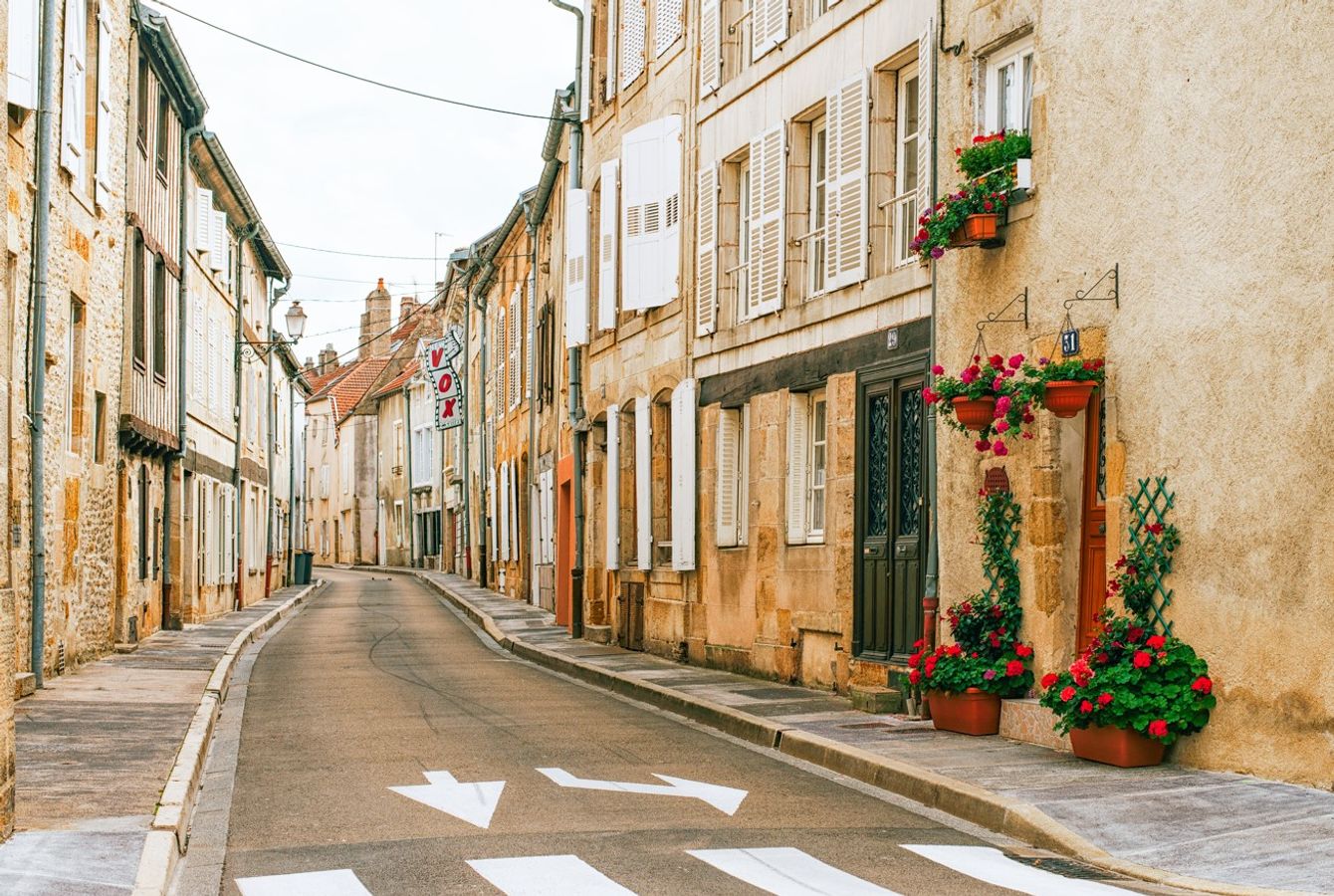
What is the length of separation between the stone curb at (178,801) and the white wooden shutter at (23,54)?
504cm

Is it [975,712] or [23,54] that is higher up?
[23,54]

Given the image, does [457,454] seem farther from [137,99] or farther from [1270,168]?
[1270,168]

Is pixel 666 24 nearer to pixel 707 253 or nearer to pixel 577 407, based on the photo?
pixel 707 253

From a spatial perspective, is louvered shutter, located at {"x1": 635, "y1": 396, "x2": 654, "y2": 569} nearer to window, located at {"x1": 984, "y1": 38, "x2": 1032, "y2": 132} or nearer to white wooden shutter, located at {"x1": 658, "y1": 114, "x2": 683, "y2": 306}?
white wooden shutter, located at {"x1": 658, "y1": 114, "x2": 683, "y2": 306}

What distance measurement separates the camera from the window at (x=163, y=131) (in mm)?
23453

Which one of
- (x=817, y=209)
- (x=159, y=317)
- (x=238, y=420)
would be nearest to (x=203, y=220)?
(x=159, y=317)

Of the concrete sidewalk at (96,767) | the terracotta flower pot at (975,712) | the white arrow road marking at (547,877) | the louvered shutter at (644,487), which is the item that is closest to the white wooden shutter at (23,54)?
the concrete sidewalk at (96,767)

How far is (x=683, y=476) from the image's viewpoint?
1856 cm

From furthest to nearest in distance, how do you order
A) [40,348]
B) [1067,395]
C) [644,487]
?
1. [644,487]
2. [40,348]
3. [1067,395]

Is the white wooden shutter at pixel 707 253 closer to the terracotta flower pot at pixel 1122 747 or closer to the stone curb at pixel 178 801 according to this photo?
the stone curb at pixel 178 801

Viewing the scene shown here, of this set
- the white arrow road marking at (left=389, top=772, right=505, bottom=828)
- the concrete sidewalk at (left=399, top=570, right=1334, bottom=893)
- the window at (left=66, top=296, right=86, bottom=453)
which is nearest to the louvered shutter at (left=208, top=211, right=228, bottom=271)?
the window at (left=66, top=296, right=86, bottom=453)

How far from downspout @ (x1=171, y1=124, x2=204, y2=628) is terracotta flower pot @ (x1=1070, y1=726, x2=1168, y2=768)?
660 inches

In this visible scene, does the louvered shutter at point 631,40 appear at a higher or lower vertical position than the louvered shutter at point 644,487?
higher

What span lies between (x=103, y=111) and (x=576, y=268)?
7156 millimetres
